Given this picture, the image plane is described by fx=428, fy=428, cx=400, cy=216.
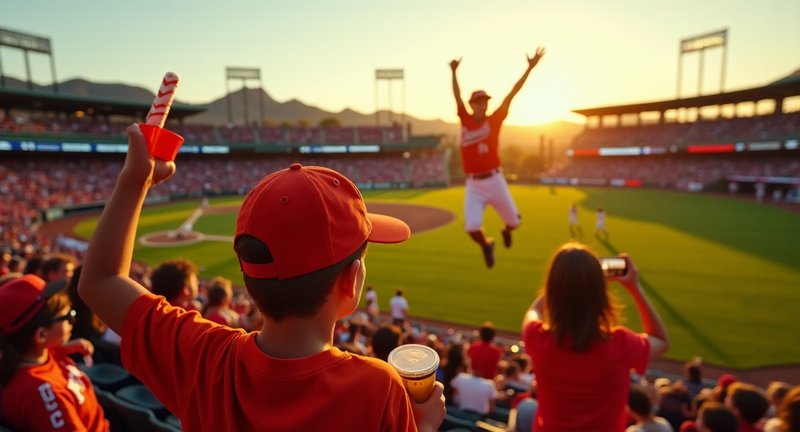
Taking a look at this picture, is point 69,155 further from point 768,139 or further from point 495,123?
point 768,139

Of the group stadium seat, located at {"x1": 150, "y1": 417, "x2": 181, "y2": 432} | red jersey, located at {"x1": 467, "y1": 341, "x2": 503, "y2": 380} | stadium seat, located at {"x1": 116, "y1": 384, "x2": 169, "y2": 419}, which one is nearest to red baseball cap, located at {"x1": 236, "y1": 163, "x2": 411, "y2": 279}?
stadium seat, located at {"x1": 150, "y1": 417, "x2": 181, "y2": 432}

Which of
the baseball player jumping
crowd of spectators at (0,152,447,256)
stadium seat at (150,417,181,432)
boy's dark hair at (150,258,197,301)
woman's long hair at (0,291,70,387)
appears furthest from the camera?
crowd of spectators at (0,152,447,256)

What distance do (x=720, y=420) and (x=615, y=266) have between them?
6.79 ft

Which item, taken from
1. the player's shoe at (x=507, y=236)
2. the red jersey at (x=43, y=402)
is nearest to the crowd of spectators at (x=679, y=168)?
the player's shoe at (x=507, y=236)

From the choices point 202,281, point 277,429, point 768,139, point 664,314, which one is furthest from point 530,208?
point 277,429

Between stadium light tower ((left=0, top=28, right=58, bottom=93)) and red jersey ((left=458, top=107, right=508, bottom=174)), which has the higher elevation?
stadium light tower ((left=0, top=28, right=58, bottom=93))

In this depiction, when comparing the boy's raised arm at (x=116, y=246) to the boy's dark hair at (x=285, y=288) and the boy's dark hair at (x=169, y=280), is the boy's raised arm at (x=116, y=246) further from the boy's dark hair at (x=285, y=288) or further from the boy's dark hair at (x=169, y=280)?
the boy's dark hair at (x=169, y=280)

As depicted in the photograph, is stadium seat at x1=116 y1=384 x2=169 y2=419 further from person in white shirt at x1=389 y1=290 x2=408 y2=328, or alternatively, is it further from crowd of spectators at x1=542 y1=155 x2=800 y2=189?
crowd of spectators at x1=542 y1=155 x2=800 y2=189

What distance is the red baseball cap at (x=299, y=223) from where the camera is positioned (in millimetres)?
1327

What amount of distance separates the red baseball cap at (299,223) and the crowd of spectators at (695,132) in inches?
Answer: 2216

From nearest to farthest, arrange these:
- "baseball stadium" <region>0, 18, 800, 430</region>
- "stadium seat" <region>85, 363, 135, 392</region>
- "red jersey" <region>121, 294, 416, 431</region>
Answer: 1. "red jersey" <region>121, 294, 416, 431</region>
2. "stadium seat" <region>85, 363, 135, 392</region>
3. "baseball stadium" <region>0, 18, 800, 430</region>

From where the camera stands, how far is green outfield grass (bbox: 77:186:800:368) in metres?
11.5

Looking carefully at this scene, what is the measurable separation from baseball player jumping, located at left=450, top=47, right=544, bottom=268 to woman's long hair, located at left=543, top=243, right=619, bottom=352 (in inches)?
136

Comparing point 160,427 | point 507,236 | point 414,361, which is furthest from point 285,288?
point 507,236
